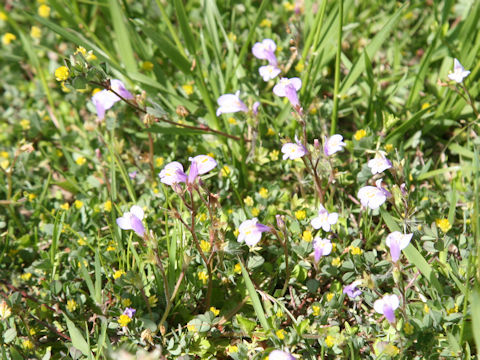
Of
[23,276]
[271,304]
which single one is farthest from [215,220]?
[23,276]

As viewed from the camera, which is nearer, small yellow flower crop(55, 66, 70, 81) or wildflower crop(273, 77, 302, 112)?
small yellow flower crop(55, 66, 70, 81)

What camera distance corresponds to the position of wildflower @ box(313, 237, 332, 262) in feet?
7.93

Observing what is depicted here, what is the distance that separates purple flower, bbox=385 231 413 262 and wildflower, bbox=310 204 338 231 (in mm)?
384

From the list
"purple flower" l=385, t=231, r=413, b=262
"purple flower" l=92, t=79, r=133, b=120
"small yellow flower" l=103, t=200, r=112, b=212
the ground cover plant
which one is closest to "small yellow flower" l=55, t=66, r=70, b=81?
the ground cover plant

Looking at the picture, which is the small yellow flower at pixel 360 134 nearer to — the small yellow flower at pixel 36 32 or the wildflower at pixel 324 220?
the wildflower at pixel 324 220

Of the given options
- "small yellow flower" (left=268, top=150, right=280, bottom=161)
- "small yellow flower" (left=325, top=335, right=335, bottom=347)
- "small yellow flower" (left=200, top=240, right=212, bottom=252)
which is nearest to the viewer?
"small yellow flower" (left=325, top=335, right=335, bottom=347)

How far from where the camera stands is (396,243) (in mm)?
2111

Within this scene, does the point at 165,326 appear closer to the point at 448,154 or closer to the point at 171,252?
the point at 171,252

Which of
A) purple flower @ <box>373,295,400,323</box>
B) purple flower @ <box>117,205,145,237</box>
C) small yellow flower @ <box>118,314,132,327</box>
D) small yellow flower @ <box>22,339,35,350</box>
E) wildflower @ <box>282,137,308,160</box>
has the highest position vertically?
wildflower @ <box>282,137,308,160</box>

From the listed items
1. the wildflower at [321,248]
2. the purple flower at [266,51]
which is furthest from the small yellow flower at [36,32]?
the wildflower at [321,248]

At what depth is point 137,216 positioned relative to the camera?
229 centimetres

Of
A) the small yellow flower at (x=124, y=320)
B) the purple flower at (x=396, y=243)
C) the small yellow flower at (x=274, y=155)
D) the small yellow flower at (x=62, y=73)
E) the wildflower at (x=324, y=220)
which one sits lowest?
the small yellow flower at (x=124, y=320)

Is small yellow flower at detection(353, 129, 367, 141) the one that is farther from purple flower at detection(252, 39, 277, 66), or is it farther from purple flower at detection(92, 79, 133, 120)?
purple flower at detection(92, 79, 133, 120)

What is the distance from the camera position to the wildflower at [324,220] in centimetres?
248
